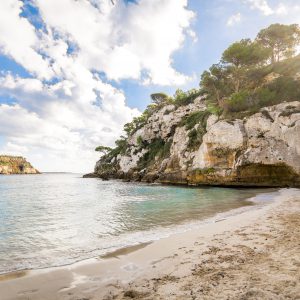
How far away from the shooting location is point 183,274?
511cm

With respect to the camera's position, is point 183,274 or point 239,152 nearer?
point 183,274

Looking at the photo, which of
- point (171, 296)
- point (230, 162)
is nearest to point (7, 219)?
point (171, 296)

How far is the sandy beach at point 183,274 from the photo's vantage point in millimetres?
4191

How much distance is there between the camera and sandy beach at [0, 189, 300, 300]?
13.8ft

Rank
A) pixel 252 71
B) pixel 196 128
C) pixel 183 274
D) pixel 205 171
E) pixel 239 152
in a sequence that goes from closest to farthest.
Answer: pixel 183 274
pixel 239 152
pixel 205 171
pixel 252 71
pixel 196 128

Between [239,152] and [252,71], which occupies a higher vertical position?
[252,71]

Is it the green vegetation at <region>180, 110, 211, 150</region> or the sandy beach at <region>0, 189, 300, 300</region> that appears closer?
the sandy beach at <region>0, 189, 300, 300</region>

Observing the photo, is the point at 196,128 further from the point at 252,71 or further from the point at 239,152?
the point at 252,71

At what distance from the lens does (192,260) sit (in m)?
5.97

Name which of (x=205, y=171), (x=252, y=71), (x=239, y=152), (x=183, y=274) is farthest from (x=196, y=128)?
(x=183, y=274)

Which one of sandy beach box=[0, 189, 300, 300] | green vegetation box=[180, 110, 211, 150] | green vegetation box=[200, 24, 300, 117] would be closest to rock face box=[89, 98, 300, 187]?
green vegetation box=[180, 110, 211, 150]

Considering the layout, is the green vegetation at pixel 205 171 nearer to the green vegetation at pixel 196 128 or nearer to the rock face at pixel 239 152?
the rock face at pixel 239 152

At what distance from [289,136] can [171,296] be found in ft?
91.6

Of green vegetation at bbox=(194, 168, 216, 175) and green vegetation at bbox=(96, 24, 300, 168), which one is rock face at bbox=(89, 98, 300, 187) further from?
green vegetation at bbox=(96, 24, 300, 168)
